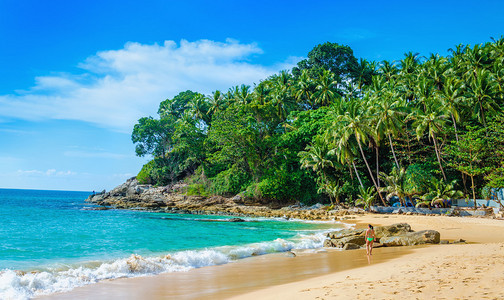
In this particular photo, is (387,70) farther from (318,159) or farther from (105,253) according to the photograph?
(105,253)

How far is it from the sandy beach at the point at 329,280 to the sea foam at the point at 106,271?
1.81ft

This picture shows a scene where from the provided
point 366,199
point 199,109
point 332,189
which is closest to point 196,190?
point 199,109

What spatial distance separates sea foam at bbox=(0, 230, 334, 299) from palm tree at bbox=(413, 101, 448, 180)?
22089mm

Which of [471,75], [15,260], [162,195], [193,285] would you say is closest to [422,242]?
[193,285]

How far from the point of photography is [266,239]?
17.4 meters

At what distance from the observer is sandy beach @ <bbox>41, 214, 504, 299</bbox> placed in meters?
5.98

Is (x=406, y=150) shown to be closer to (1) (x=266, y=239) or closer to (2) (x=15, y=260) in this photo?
(1) (x=266, y=239)

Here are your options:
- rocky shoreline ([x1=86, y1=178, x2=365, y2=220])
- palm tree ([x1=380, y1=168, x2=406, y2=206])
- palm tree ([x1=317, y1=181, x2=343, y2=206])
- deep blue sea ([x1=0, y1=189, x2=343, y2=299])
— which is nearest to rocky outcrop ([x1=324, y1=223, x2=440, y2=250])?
deep blue sea ([x1=0, y1=189, x2=343, y2=299])

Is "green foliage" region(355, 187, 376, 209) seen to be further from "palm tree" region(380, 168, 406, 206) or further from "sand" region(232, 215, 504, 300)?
"sand" region(232, 215, 504, 300)

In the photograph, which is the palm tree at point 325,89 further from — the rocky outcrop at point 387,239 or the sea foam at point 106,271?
the sea foam at point 106,271

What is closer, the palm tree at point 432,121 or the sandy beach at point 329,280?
the sandy beach at point 329,280

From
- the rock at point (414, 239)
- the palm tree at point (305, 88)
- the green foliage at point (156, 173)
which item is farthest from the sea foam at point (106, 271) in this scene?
the green foliage at point (156, 173)

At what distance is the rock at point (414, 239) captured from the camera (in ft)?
47.1

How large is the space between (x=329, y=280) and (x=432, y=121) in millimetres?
27784
